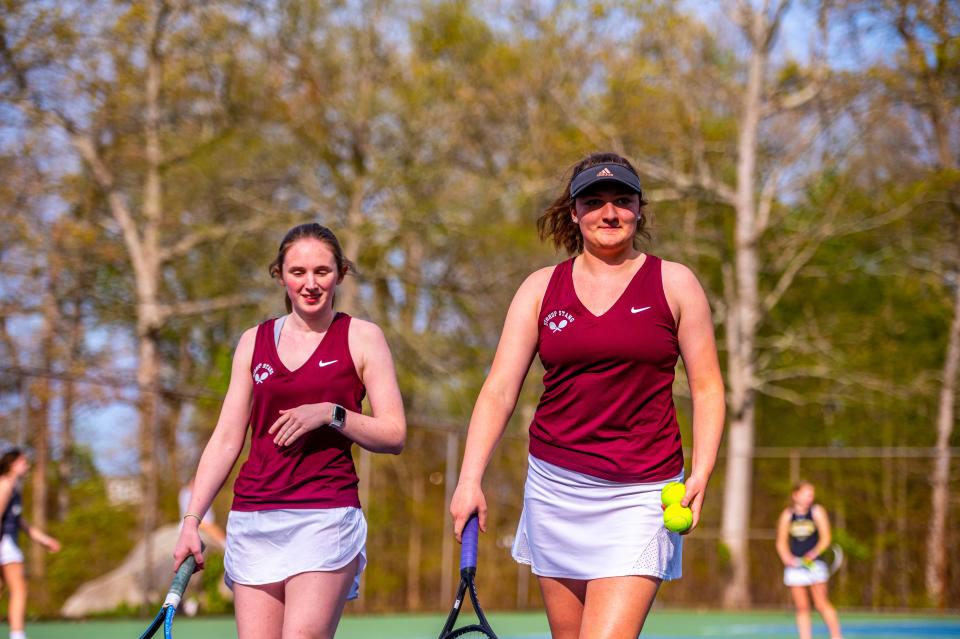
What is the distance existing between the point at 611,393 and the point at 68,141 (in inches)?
916

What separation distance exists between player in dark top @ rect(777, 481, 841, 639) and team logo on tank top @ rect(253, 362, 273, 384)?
10761 mm

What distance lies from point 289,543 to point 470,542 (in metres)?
0.62

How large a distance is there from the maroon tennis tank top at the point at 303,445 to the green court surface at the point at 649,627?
9.19 metres

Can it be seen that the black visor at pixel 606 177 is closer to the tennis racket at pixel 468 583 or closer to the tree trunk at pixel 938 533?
the tennis racket at pixel 468 583

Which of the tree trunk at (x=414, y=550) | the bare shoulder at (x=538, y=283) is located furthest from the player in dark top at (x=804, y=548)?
the bare shoulder at (x=538, y=283)

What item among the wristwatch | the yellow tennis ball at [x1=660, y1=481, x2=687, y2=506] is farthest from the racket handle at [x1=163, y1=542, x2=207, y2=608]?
the yellow tennis ball at [x1=660, y1=481, x2=687, y2=506]

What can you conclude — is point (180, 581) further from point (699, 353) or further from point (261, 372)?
point (699, 353)

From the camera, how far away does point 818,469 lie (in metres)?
26.2

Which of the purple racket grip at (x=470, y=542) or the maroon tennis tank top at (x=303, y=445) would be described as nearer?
the purple racket grip at (x=470, y=542)

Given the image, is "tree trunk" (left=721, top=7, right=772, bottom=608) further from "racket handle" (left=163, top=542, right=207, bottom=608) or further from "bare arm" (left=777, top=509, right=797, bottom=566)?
"racket handle" (left=163, top=542, right=207, bottom=608)

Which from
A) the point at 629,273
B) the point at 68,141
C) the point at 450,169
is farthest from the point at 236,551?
the point at 450,169

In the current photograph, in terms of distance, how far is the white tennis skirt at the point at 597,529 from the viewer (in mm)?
4324

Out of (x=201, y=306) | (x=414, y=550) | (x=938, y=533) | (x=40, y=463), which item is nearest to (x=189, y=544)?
(x=40, y=463)

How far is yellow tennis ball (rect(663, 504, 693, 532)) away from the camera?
4.21 m
